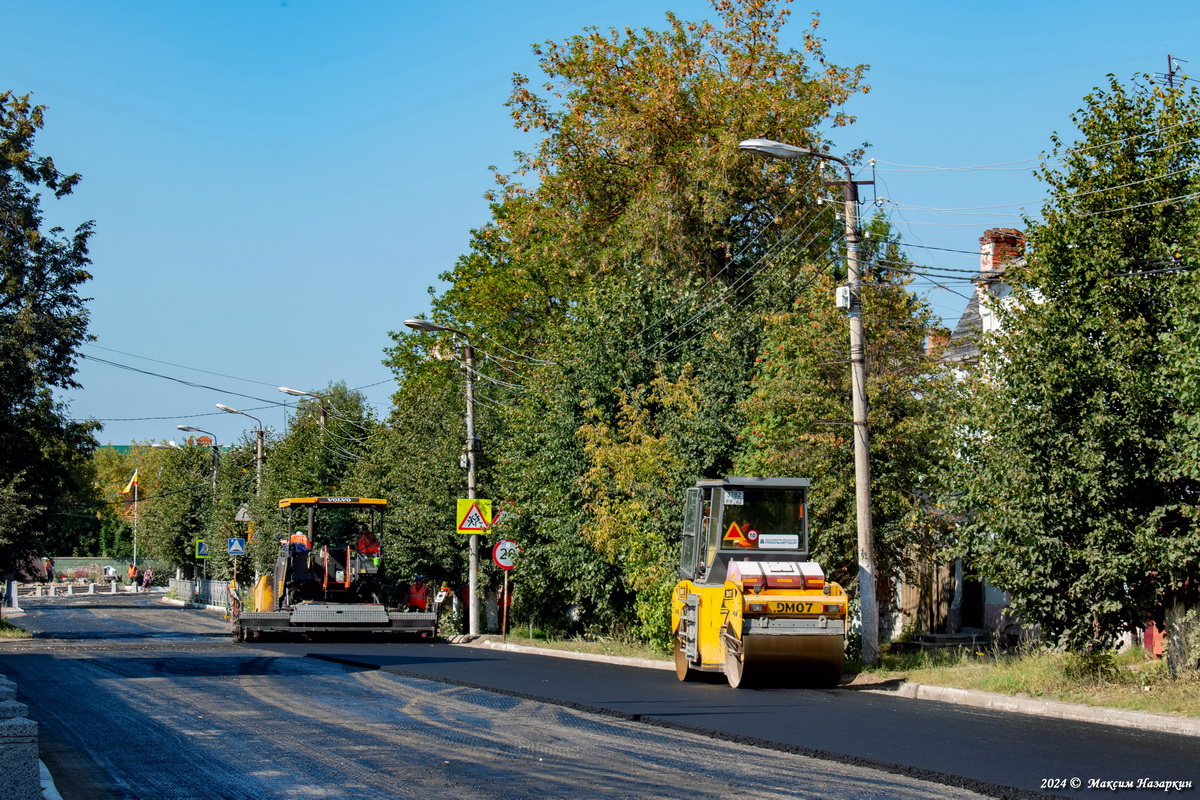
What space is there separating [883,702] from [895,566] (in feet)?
19.3

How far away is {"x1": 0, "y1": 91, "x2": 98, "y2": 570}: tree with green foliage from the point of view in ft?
110

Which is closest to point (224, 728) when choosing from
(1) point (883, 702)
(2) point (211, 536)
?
(1) point (883, 702)

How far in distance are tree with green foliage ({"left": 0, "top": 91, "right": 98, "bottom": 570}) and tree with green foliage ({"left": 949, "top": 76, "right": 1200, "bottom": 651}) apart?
1065 inches

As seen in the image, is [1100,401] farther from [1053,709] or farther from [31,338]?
[31,338]

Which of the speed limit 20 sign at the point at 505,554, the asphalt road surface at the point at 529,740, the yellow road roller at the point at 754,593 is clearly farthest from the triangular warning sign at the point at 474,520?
the yellow road roller at the point at 754,593

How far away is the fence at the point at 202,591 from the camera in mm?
60081

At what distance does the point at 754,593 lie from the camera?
1591 centimetres

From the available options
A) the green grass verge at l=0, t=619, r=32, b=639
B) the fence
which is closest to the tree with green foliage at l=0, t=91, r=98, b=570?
the green grass verge at l=0, t=619, r=32, b=639

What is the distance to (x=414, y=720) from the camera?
1270cm

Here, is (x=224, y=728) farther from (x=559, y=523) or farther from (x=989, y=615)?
(x=989, y=615)

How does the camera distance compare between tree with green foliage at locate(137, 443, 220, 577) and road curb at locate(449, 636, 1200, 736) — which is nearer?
road curb at locate(449, 636, 1200, 736)

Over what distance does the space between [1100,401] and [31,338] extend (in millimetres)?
29009

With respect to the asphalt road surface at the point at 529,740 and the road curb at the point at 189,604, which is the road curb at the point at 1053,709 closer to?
the asphalt road surface at the point at 529,740

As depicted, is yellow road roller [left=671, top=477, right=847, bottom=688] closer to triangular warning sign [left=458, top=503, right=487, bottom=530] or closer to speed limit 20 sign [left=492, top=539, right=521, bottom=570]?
speed limit 20 sign [left=492, top=539, right=521, bottom=570]
